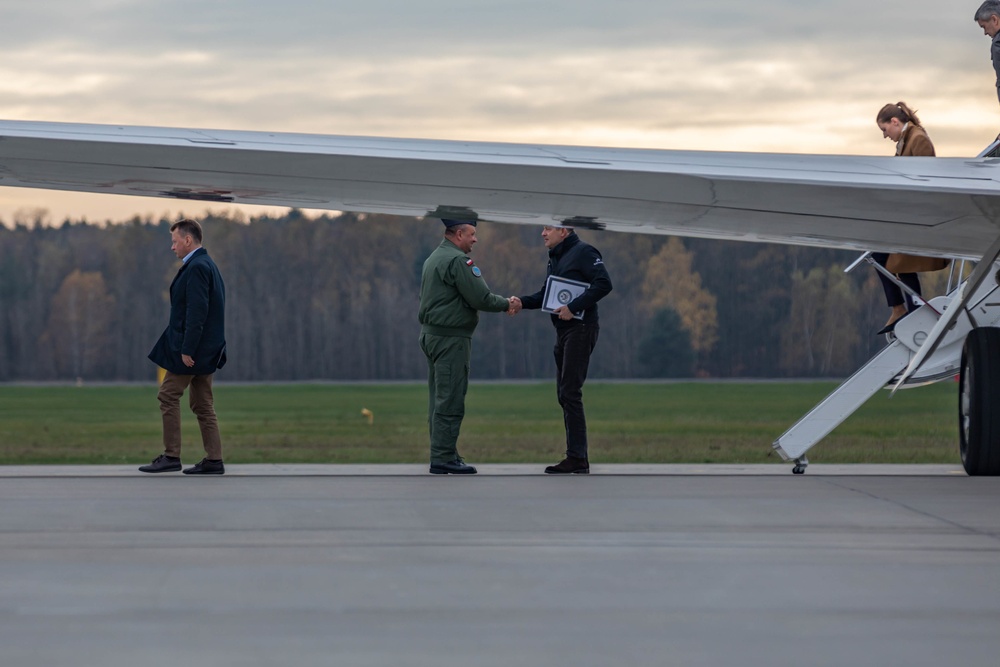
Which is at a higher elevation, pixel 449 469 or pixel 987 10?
pixel 987 10

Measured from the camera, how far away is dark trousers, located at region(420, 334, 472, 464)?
369 inches

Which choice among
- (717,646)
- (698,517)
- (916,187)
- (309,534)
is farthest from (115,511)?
(916,187)

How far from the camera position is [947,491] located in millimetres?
8086

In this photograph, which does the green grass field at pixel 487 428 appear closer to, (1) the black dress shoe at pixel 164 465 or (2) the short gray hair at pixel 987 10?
(2) the short gray hair at pixel 987 10

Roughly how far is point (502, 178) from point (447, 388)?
3.18m

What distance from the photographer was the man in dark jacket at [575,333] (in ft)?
30.8

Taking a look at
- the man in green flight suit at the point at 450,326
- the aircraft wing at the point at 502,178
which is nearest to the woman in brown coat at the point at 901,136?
the aircraft wing at the point at 502,178

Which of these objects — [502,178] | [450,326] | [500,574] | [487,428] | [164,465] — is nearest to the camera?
[500,574]

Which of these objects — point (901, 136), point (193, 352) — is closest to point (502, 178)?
point (193, 352)

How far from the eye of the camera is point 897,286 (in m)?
9.98

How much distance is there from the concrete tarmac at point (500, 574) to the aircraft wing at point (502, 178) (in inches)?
71.9

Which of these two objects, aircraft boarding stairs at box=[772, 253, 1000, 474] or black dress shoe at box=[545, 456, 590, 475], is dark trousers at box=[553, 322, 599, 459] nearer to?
black dress shoe at box=[545, 456, 590, 475]

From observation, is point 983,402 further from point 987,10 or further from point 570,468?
point 570,468

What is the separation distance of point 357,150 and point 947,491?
4680 millimetres
